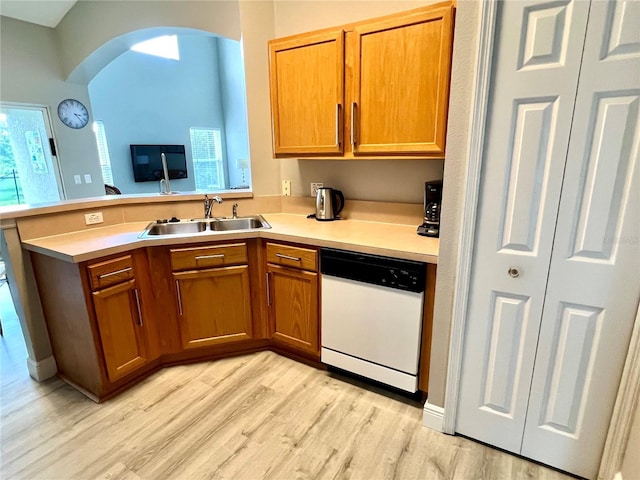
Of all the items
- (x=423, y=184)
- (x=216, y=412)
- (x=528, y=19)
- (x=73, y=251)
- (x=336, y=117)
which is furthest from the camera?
(x=423, y=184)

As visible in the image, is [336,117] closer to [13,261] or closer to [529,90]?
[529,90]

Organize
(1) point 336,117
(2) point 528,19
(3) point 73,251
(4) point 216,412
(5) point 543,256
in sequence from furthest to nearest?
(1) point 336,117, (4) point 216,412, (3) point 73,251, (5) point 543,256, (2) point 528,19

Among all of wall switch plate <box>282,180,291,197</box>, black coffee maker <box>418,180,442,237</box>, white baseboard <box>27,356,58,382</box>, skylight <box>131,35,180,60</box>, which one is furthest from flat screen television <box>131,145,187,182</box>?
black coffee maker <box>418,180,442,237</box>

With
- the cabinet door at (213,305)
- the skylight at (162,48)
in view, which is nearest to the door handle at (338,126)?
the cabinet door at (213,305)

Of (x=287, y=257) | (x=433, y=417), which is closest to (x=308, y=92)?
(x=287, y=257)

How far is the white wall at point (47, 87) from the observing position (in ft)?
11.4

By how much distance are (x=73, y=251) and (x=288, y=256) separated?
111 centimetres

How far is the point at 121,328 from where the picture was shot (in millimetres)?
1898

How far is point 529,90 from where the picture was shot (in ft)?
3.96

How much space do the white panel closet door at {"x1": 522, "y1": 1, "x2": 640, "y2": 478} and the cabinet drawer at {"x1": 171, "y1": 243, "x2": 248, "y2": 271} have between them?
1.64 metres

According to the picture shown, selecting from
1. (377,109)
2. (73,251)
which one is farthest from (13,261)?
(377,109)

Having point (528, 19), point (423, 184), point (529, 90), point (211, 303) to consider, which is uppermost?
point (528, 19)

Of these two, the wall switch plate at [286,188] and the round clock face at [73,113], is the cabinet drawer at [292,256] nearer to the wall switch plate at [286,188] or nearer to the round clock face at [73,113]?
the wall switch plate at [286,188]

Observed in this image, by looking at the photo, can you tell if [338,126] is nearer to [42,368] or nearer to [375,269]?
[375,269]
